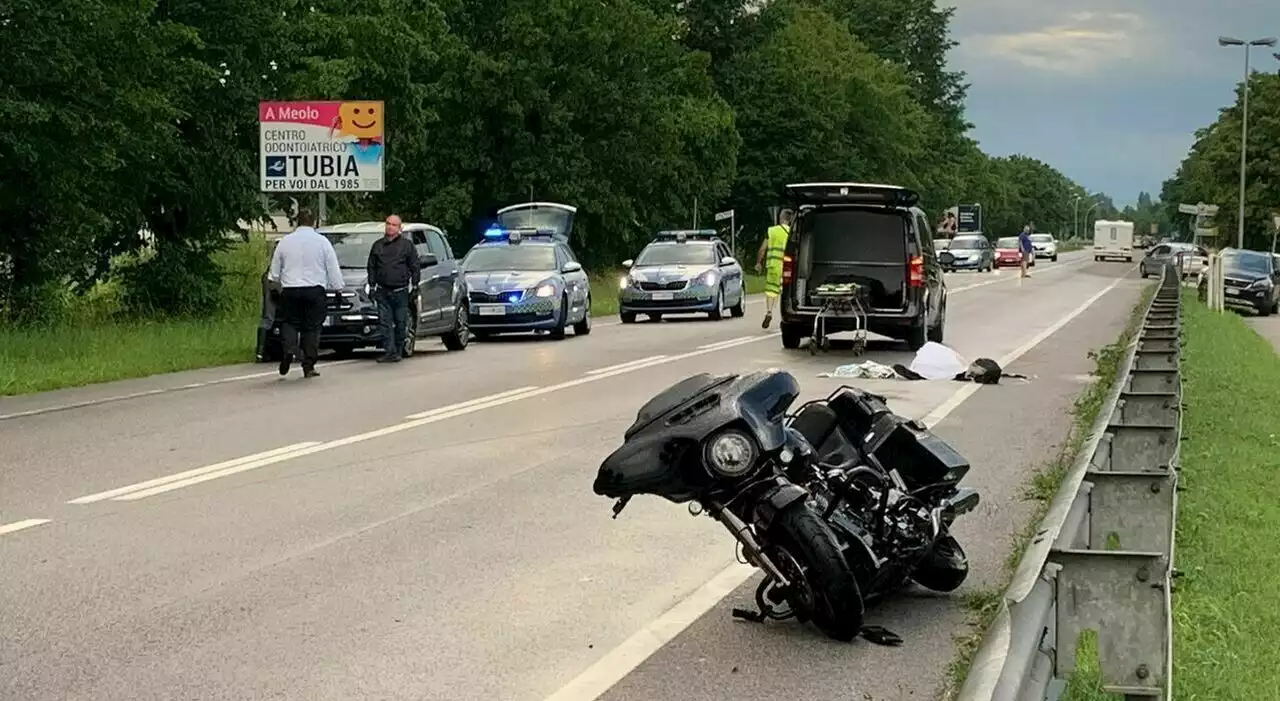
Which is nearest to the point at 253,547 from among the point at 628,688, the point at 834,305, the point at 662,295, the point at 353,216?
the point at 628,688

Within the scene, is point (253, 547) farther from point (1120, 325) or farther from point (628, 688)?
point (1120, 325)


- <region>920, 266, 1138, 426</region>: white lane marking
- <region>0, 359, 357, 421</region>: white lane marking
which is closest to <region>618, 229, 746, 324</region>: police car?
<region>920, 266, 1138, 426</region>: white lane marking

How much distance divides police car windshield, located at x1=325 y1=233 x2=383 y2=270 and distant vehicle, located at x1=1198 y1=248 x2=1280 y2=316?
25195 mm

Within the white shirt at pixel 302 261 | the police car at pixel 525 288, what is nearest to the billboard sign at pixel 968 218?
the police car at pixel 525 288

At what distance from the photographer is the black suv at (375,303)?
20422 millimetres

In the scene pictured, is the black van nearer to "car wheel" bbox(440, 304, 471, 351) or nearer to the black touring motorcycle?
"car wheel" bbox(440, 304, 471, 351)

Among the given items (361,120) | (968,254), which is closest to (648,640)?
(361,120)

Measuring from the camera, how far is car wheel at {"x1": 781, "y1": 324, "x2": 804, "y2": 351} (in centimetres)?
2131

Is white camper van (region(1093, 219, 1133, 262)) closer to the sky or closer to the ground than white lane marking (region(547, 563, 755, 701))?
closer to the sky

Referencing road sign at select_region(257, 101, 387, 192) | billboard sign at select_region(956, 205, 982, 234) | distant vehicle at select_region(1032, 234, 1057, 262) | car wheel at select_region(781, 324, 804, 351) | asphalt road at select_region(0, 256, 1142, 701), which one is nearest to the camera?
asphalt road at select_region(0, 256, 1142, 701)

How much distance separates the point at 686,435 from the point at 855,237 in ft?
52.7

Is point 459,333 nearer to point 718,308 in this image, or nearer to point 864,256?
point 864,256

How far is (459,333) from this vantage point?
22.5 metres

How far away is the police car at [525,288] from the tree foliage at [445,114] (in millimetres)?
5442
